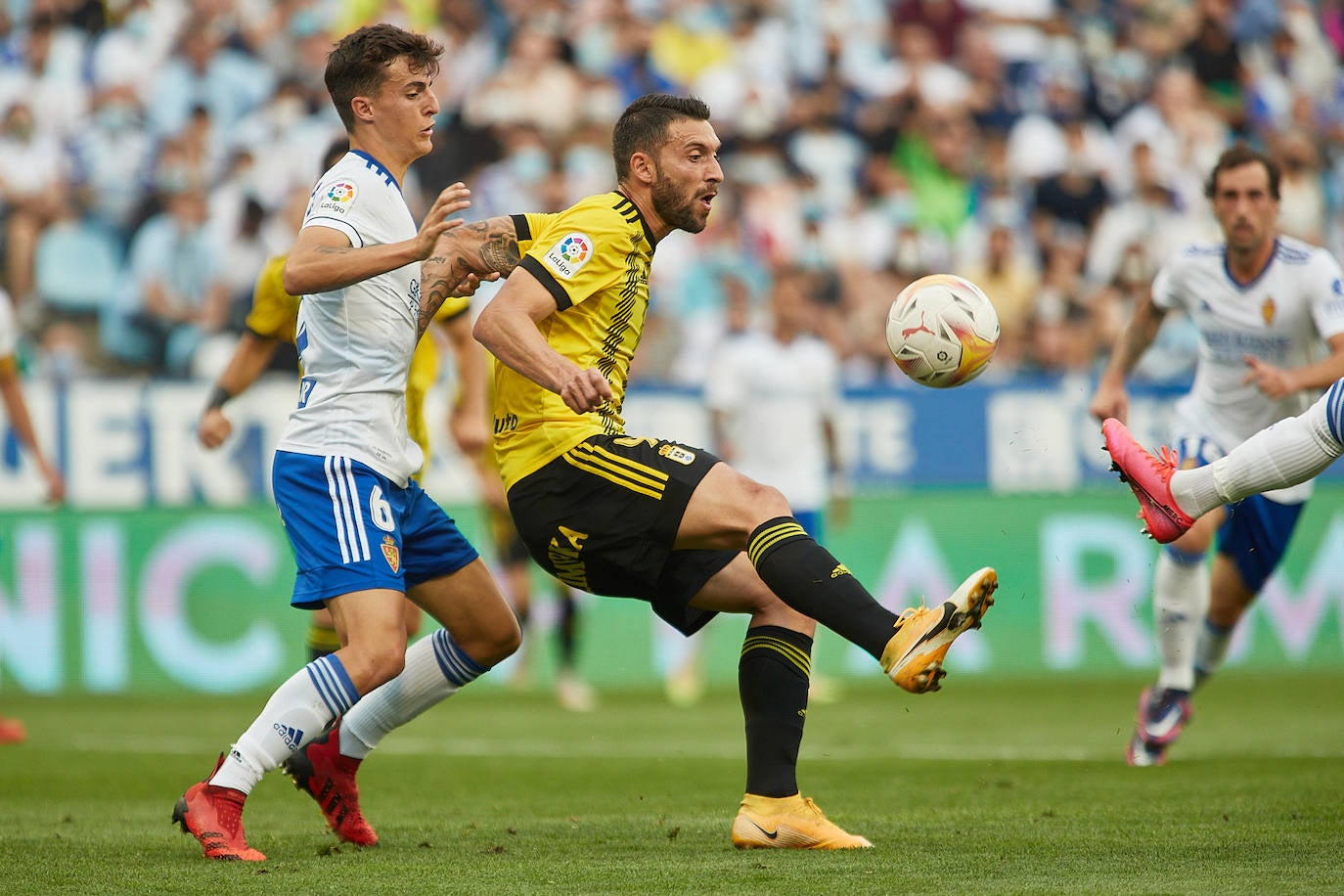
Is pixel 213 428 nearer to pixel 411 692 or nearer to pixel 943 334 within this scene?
pixel 411 692

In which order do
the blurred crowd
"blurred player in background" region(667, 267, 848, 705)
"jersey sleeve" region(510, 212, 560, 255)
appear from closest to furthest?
"jersey sleeve" region(510, 212, 560, 255) < "blurred player in background" region(667, 267, 848, 705) < the blurred crowd

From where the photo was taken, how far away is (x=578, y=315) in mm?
5348

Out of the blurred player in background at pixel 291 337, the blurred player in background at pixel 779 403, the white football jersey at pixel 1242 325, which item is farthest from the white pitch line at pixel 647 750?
the blurred player in background at pixel 779 403

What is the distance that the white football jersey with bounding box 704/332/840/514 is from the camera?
12117 mm

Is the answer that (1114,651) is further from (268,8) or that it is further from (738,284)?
(268,8)

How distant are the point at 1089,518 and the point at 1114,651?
1.01 metres

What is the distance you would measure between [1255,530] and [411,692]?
446 cm

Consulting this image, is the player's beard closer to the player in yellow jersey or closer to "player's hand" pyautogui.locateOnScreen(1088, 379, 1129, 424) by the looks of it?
the player in yellow jersey

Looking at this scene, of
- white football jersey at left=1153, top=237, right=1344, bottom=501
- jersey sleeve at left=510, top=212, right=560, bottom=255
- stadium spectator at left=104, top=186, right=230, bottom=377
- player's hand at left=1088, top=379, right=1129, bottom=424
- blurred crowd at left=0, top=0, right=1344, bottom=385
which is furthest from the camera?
blurred crowd at left=0, top=0, right=1344, bottom=385

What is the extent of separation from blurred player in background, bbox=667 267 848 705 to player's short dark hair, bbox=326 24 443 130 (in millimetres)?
6905

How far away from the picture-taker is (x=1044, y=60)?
700 inches

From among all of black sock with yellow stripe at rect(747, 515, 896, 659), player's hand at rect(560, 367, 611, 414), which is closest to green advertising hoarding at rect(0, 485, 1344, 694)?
black sock with yellow stripe at rect(747, 515, 896, 659)

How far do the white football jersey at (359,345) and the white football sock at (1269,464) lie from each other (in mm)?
2566

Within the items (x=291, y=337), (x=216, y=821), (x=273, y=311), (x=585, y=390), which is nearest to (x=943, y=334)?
(x=585, y=390)
